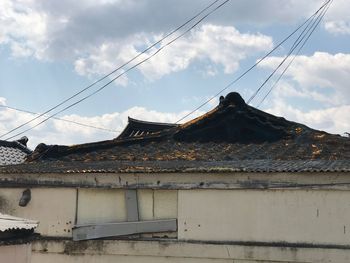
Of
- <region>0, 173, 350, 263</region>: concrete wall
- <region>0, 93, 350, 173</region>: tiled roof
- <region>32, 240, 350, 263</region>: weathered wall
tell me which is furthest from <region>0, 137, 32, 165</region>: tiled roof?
<region>32, 240, 350, 263</region>: weathered wall

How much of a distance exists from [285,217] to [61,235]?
16.9 feet

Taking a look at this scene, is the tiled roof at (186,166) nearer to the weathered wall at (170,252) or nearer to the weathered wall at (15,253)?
the weathered wall at (170,252)

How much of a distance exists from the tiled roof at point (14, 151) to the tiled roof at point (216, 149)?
21.9 ft

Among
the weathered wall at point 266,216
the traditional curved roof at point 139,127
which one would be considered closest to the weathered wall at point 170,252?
the weathered wall at point 266,216

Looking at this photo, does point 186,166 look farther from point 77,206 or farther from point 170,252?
point 77,206

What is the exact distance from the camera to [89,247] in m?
11.1

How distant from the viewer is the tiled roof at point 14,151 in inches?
791

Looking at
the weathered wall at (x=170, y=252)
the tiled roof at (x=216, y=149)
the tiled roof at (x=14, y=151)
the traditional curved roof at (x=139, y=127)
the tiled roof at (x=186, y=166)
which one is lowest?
the weathered wall at (x=170, y=252)

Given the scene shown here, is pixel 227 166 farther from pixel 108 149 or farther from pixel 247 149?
pixel 108 149

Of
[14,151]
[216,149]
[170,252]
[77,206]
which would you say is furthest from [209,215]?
[14,151]

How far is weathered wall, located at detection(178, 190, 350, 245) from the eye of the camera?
9734 mm

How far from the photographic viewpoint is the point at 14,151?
21812 millimetres

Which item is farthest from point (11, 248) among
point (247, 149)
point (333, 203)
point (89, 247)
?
point (247, 149)

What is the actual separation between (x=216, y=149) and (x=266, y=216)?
3.37m
